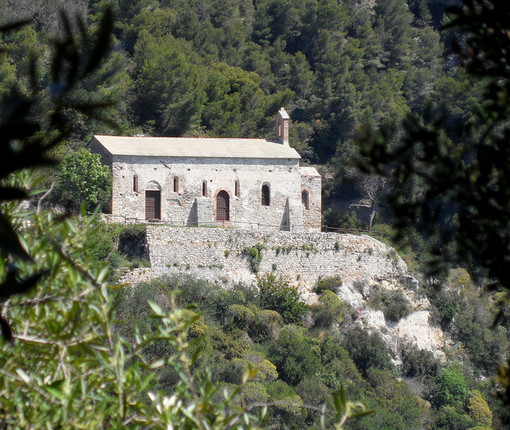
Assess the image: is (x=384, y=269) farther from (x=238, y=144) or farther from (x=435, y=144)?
(x=435, y=144)

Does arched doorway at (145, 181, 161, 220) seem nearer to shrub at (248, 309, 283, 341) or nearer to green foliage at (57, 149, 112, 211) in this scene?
green foliage at (57, 149, 112, 211)

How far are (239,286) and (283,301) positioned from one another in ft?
5.54

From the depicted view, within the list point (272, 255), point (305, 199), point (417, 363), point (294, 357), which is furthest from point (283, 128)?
point (294, 357)

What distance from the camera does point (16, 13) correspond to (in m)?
40.5

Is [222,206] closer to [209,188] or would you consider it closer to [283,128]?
[209,188]

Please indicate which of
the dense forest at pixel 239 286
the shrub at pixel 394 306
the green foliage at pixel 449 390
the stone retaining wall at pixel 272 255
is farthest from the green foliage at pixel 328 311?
the green foliage at pixel 449 390

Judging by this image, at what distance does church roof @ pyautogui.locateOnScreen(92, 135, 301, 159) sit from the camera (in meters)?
→ 32.2

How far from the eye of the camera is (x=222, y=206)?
3344 cm

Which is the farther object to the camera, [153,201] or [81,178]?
[153,201]

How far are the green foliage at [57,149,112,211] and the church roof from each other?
123 centimetres

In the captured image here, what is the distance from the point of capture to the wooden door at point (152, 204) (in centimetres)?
3219

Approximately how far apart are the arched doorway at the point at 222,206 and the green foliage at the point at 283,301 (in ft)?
14.4

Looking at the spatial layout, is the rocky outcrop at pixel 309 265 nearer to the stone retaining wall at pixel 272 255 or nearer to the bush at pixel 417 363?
the stone retaining wall at pixel 272 255

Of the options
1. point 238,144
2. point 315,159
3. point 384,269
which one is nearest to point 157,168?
point 238,144
